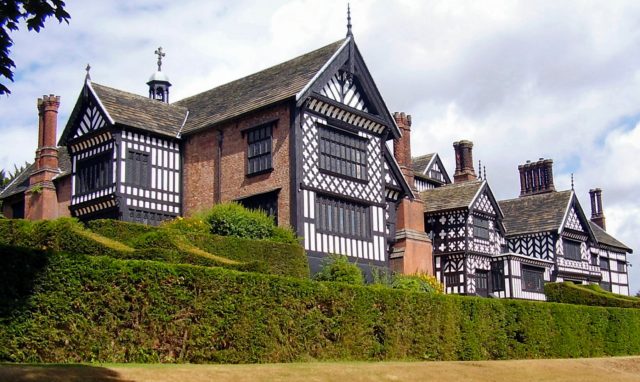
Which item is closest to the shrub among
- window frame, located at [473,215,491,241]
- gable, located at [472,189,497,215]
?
window frame, located at [473,215,491,241]

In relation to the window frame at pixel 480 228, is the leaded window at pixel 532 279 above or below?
below

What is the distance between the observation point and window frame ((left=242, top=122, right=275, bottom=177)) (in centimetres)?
3078

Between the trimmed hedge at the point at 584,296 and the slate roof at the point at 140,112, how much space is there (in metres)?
19.5

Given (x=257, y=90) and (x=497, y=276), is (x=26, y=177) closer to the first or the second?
(x=257, y=90)

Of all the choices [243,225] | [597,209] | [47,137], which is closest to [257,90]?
[243,225]

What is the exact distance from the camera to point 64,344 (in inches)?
614

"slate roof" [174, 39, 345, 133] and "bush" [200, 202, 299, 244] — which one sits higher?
"slate roof" [174, 39, 345, 133]

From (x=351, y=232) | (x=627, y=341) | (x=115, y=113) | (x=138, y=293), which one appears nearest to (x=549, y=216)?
(x=627, y=341)

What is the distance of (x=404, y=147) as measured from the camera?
40.8m

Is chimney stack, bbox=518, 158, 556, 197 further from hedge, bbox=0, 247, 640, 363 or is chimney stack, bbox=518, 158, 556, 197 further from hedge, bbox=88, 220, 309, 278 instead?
hedge, bbox=88, 220, 309, 278

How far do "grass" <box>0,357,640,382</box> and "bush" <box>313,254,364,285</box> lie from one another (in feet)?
18.4

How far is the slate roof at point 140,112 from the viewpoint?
32.3m

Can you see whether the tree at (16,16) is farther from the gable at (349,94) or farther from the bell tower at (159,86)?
the bell tower at (159,86)

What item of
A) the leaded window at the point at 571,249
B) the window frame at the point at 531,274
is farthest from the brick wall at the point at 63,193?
the leaded window at the point at 571,249
